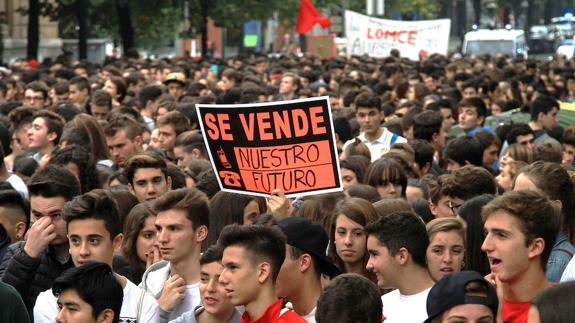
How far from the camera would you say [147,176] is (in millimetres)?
10055

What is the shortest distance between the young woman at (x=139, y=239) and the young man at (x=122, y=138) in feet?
12.7

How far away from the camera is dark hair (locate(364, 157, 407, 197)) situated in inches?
407

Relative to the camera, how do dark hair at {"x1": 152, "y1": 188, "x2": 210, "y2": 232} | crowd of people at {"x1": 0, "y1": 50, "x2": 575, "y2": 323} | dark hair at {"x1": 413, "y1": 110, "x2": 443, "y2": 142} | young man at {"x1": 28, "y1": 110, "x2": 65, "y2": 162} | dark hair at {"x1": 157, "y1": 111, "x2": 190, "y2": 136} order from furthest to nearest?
dark hair at {"x1": 413, "y1": 110, "x2": 443, "y2": 142} → dark hair at {"x1": 157, "y1": 111, "x2": 190, "y2": 136} → young man at {"x1": 28, "y1": 110, "x2": 65, "y2": 162} → dark hair at {"x1": 152, "y1": 188, "x2": 210, "y2": 232} → crowd of people at {"x1": 0, "y1": 50, "x2": 575, "y2": 323}

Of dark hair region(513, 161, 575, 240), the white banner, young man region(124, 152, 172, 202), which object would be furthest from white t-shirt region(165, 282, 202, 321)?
the white banner

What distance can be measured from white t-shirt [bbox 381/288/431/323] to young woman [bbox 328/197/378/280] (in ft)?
3.03

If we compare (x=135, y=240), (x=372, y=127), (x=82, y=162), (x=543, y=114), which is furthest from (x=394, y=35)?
(x=135, y=240)

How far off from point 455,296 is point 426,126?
8211 mm

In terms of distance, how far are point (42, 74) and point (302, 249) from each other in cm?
1930

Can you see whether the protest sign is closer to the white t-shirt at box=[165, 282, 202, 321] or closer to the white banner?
the white t-shirt at box=[165, 282, 202, 321]

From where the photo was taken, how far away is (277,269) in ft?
21.7

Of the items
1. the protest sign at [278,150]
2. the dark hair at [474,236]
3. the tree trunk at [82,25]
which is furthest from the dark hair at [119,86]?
the tree trunk at [82,25]

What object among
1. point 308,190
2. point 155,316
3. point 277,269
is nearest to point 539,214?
point 277,269

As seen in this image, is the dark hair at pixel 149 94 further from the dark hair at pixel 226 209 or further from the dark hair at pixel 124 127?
the dark hair at pixel 226 209

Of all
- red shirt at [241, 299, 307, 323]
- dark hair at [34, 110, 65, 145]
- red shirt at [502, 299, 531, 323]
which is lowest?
red shirt at [241, 299, 307, 323]
